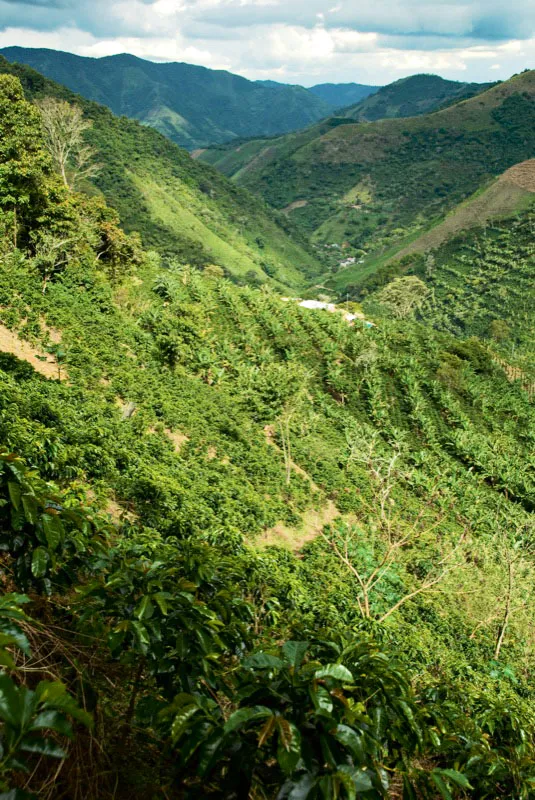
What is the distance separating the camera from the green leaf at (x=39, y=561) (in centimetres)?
335

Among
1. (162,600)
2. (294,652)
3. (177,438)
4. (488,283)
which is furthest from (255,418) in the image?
(488,283)

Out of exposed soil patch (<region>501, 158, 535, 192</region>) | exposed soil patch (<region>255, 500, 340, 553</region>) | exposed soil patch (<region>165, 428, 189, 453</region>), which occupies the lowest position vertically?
exposed soil patch (<region>255, 500, 340, 553</region>)

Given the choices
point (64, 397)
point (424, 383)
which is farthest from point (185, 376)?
point (424, 383)

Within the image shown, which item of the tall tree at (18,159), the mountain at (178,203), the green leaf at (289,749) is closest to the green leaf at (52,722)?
the green leaf at (289,749)

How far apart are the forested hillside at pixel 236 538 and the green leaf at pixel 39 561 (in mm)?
15

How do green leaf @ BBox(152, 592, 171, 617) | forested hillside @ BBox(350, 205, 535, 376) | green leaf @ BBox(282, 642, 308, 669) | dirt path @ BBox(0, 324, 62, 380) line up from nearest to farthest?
green leaf @ BBox(282, 642, 308, 669), green leaf @ BBox(152, 592, 171, 617), dirt path @ BBox(0, 324, 62, 380), forested hillside @ BBox(350, 205, 535, 376)

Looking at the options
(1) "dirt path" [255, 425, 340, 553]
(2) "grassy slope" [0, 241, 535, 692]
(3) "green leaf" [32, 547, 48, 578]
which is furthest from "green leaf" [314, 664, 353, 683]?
(1) "dirt path" [255, 425, 340, 553]

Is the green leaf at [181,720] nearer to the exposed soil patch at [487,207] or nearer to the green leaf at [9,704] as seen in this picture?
the green leaf at [9,704]

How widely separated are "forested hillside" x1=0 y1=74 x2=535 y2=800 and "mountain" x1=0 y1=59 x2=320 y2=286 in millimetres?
60819

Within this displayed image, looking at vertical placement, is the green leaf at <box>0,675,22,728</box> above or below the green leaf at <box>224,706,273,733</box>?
above

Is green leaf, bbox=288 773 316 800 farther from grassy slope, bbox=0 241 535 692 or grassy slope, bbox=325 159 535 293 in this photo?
grassy slope, bbox=325 159 535 293

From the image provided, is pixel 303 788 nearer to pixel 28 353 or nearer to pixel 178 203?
pixel 28 353

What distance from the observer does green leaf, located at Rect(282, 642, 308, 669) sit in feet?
8.75

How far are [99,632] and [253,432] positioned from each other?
23.3 metres
